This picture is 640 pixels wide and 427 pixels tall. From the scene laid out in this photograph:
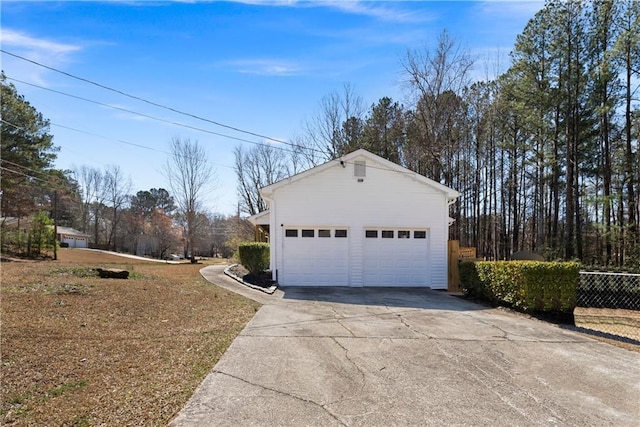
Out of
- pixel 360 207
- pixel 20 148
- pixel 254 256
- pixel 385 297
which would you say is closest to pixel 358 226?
pixel 360 207

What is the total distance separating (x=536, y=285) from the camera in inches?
346

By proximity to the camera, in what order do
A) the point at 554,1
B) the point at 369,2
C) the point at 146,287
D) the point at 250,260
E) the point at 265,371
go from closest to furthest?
the point at 265,371, the point at 369,2, the point at 146,287, the point at 250,260, the point at 554,1

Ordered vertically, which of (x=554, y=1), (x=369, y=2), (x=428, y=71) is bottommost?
(x=369, y=2)

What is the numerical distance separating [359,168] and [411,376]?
965 centimetres

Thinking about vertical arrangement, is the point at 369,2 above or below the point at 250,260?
above

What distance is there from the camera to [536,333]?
736 centimetres

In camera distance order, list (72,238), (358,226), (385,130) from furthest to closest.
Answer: (72,238) → (385,130) → (358,226)

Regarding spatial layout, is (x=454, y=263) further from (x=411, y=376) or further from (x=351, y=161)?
(x=411, y=376)

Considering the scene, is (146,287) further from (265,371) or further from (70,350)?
(265,371)

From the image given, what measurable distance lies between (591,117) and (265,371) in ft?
68.6

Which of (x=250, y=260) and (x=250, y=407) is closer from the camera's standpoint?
(x=250, y=407)

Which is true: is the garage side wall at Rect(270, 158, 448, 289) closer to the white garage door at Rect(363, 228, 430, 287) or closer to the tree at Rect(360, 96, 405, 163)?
the white garage door at Rect(363, 228, 430, 287)

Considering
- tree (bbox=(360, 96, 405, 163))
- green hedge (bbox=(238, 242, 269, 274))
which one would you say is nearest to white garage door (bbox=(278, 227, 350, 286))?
green hedge (bbox=(238, 242, 269, 274))

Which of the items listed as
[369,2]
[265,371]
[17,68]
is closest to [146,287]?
[17,68]
